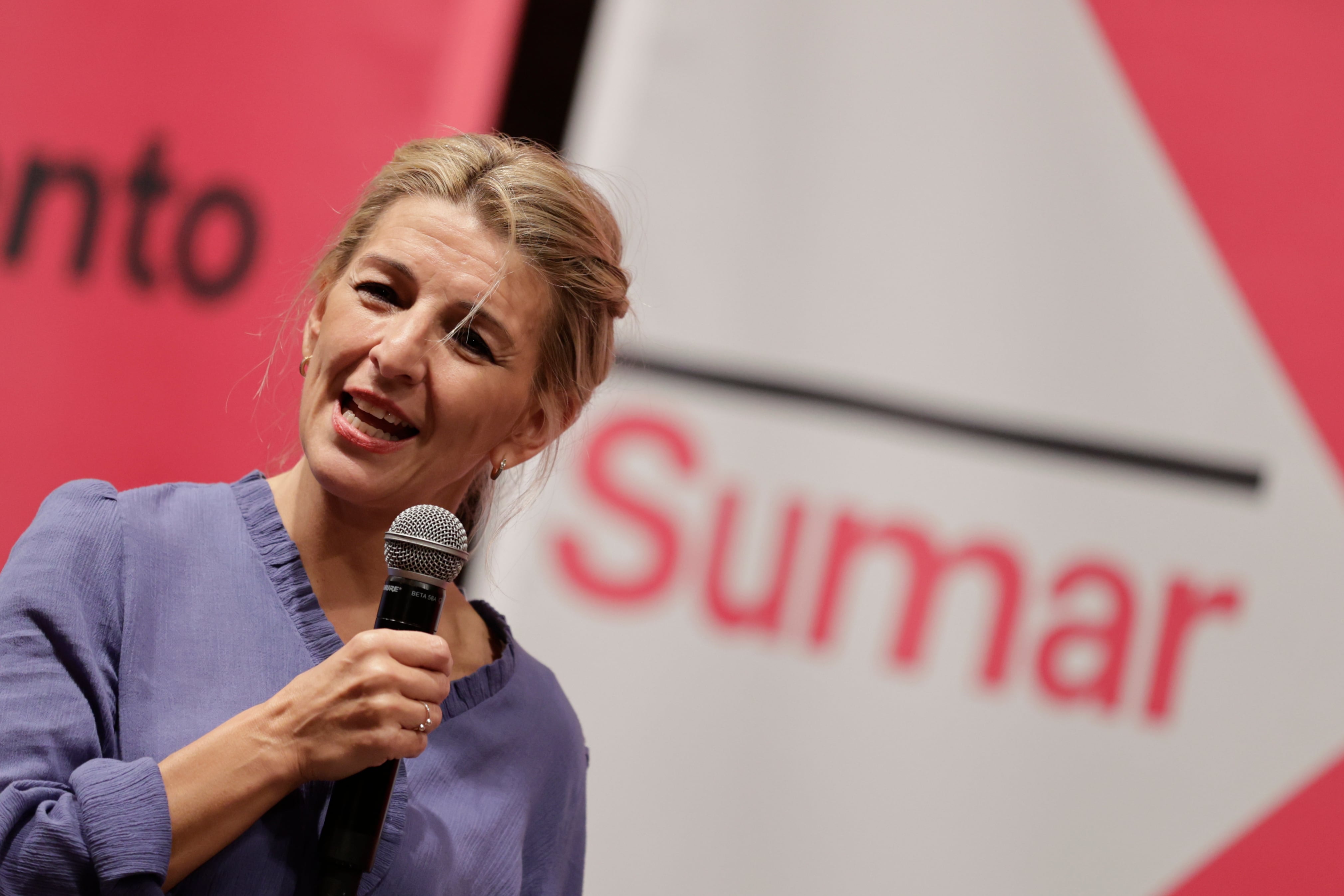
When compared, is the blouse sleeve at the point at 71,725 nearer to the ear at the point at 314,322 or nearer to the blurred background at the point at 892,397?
the ear at the point at 314,322

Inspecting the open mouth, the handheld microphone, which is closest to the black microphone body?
the handheld microphone

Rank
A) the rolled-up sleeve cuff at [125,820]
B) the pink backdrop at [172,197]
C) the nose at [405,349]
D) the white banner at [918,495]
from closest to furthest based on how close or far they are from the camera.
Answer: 1. the rolled-up sleeve cuff at [125,820]
2. the nose at [405,349]
3. the pink backdrop at [172,197]
4. the white banner at [918,495]

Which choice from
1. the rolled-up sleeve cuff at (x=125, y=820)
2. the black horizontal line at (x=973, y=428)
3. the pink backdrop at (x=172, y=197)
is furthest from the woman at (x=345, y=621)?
the black horizontal line at (x=973, y=428)

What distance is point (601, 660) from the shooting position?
2330 mm

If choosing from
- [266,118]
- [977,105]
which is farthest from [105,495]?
[977,105]

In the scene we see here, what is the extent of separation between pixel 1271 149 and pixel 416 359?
→ 2211 mm

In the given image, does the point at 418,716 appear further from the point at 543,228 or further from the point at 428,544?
the point at 543,228

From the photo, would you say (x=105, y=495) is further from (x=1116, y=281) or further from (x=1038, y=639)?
(x=1116, y=281)

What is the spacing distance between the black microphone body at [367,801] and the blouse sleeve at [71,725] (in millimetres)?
119

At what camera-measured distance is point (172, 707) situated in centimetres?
103

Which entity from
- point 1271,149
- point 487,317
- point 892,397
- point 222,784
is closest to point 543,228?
point 487,317

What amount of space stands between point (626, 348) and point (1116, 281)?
1069mm

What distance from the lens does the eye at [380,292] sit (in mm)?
1184

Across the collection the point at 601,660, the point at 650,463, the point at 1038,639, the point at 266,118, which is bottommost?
the point at 601,660
